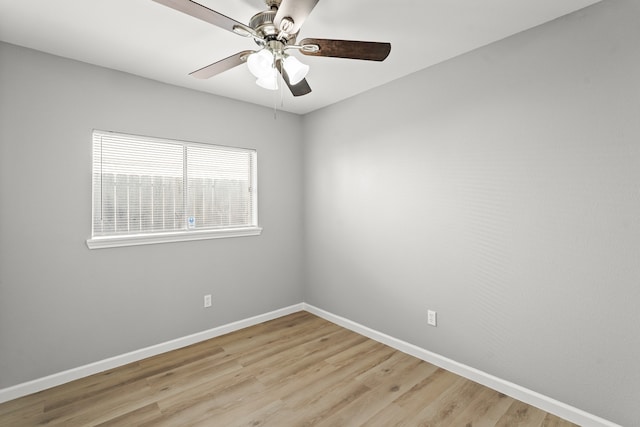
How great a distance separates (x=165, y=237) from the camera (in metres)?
A: 2.90

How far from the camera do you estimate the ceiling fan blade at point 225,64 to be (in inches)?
69.9

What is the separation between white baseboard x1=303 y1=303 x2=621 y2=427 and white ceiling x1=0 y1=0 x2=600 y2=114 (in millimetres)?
2422

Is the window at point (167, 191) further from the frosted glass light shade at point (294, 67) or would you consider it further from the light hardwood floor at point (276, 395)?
the frosted glass light shade at point (294, 67)

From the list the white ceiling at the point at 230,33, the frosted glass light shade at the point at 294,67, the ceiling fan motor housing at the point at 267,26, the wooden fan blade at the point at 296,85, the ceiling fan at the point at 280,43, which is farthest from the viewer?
the wooden fan blade at the point at 296,85

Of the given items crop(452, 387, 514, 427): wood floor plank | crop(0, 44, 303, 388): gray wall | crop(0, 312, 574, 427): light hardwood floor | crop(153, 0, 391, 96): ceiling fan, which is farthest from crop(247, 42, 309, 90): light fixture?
crop(452, 387, 514, 427): wood floor plank

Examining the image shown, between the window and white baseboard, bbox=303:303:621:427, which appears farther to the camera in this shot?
the window

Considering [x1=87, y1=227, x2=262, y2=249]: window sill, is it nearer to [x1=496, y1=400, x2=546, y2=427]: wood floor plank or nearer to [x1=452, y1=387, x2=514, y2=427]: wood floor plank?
[x1=452, y1=387, x2=514, y2=427]: wood floor plank

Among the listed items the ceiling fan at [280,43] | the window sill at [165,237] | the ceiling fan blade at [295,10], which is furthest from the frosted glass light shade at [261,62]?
the window sill at [165,237]

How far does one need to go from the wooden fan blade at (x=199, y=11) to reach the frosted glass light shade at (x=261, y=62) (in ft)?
0.58

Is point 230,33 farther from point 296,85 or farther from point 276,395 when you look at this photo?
point 276,395

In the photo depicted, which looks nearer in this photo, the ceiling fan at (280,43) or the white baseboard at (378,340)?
the ceiling fan at (280,43)

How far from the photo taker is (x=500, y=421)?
77.0 inches

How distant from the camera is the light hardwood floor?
2002mm

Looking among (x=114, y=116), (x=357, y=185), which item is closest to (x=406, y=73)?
(x=357, y=185)
